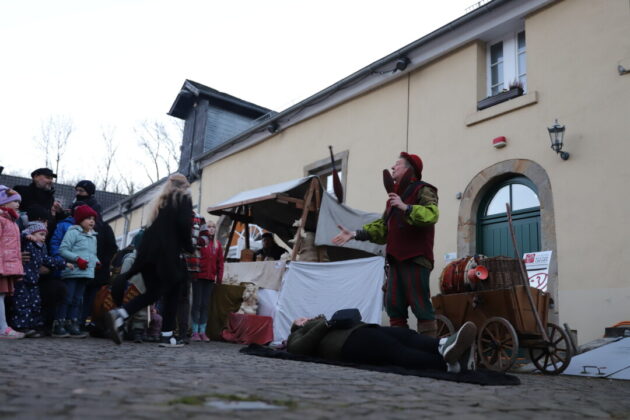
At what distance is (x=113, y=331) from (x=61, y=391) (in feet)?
9.53

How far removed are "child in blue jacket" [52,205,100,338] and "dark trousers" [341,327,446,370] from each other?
3.70 metres

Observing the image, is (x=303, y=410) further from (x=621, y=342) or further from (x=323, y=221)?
(x=323, y=221)

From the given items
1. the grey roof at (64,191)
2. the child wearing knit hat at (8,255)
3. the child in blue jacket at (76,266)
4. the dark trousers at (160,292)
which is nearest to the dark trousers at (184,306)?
the child in blue jacket at (76,266)

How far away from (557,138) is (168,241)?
18.2ft

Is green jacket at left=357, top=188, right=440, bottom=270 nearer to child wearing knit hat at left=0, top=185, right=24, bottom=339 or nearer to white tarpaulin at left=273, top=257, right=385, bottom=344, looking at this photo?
white tarpaulin at left=273, top=257, right=385, bottom=344

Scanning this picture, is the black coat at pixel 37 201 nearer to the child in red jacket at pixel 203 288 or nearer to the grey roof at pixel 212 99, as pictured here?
the child in red jacket at pixel 203 288

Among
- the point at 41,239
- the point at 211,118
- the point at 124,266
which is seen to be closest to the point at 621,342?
the point at 124,266

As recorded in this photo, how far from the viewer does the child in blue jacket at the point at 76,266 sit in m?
6.66

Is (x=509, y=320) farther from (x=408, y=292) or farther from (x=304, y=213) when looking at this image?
(x=304, y=213)

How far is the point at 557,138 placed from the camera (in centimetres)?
799

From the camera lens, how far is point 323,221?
30.0 ft

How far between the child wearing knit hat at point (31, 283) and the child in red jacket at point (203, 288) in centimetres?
195

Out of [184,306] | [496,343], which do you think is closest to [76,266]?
[184,306]

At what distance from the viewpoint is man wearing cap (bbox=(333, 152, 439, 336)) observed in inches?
183
